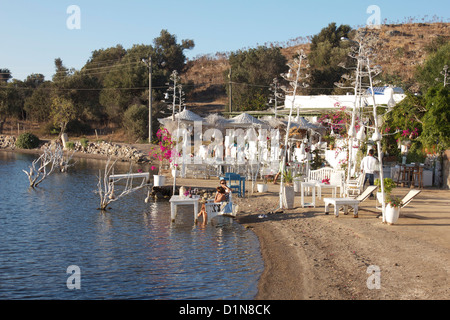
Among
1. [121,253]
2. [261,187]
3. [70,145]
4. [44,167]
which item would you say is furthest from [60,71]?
[121,253]

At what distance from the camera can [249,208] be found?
15367 millimetres

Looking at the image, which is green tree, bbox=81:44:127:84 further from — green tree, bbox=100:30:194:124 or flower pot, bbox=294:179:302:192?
flower pot, bbox=294:179:302:192

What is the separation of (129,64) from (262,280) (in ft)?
150

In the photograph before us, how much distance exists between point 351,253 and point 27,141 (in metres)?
40.2

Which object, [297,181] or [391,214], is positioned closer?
[391,214]

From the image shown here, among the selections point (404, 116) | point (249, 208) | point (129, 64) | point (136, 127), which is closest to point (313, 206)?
point (249, 208)

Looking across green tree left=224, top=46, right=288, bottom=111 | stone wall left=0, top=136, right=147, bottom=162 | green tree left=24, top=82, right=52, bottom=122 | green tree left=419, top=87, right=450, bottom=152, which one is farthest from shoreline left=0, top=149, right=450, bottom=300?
green tree left=24, top=82, right=52, bottom=122

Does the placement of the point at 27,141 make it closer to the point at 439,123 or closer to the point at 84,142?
the point at 84,142

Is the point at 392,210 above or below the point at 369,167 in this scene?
below

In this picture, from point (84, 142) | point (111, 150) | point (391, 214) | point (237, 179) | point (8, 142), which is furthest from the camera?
point (8, 142)

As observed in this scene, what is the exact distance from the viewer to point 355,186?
14.8 meters

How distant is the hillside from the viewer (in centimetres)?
5753

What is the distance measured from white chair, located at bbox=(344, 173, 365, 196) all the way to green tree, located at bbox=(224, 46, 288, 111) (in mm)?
33255
